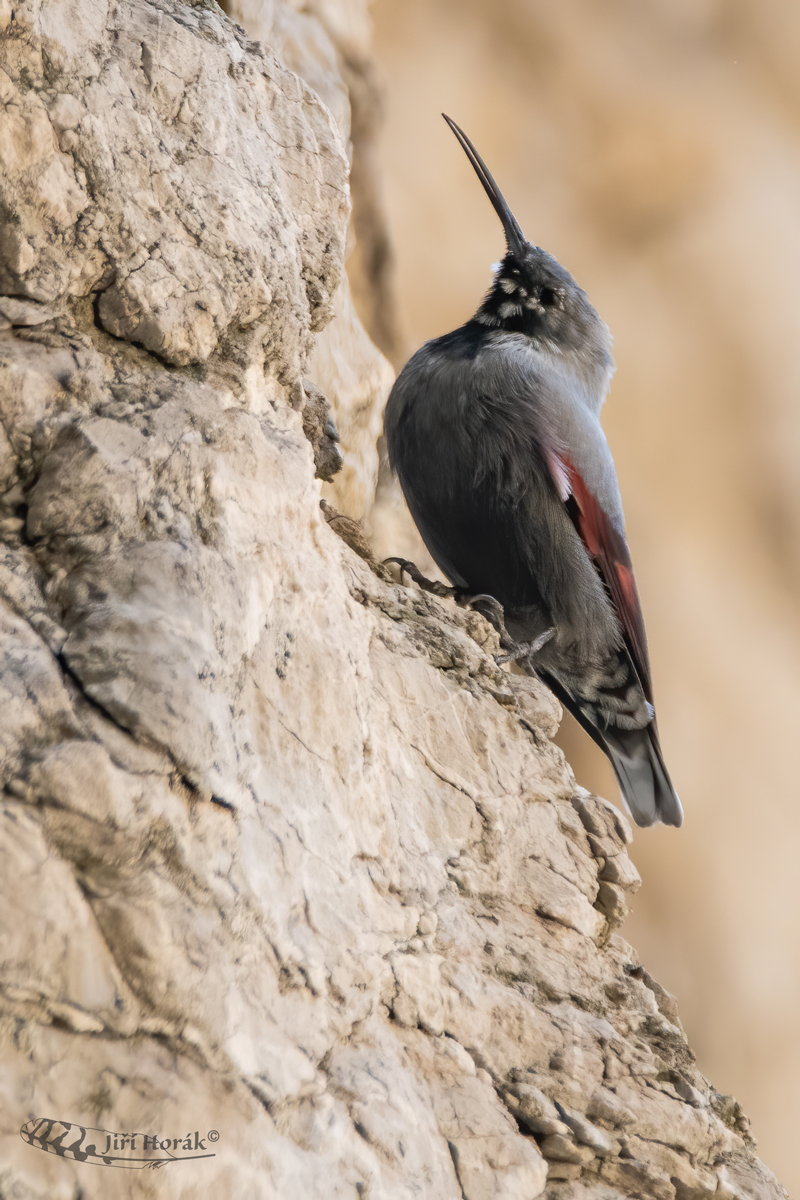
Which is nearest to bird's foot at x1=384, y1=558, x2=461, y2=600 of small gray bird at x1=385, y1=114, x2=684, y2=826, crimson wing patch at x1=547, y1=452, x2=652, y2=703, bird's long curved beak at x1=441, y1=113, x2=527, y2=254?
small gray bird at x1=385, y1=114, x2=684, y2=826

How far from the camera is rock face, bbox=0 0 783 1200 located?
890 mm

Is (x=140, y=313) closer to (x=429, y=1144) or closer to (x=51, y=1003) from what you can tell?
(x=51, y=1003)

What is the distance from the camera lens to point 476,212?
4602 mm

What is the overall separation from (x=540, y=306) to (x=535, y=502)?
32.0 inches

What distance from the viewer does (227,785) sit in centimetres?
103

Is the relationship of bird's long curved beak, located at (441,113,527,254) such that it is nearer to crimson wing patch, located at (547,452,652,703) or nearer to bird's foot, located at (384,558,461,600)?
crimson wing patch, located at (547,452,652,703)

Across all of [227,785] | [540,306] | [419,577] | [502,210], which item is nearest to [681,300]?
[502,210]

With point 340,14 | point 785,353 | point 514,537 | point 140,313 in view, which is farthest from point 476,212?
point 140,313

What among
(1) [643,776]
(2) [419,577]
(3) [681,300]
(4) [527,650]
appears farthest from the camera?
(3) [681,300]

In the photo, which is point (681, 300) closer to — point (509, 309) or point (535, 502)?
point (509, 309)

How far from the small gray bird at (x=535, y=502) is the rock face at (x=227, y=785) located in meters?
0.79

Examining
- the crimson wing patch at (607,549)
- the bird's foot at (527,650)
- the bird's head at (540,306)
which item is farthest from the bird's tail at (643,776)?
the bird's head at (540,306)

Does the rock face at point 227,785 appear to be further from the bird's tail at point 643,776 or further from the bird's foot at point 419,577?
the bird's tail at point 643,776

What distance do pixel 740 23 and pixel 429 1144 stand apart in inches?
212
